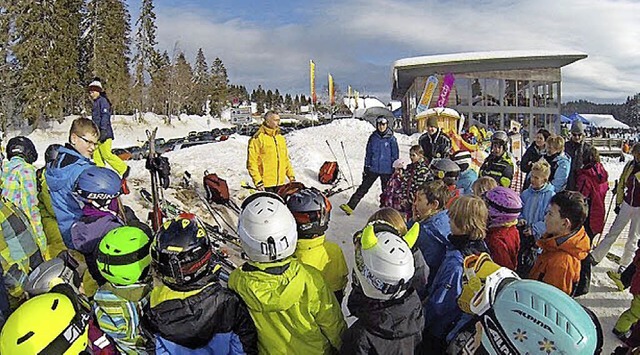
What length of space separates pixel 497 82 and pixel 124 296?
30.7 meters

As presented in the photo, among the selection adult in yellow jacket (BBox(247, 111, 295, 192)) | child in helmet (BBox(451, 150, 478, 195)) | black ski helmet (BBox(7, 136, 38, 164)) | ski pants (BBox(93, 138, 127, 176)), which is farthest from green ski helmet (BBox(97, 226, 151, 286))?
child in helmet (BBox(451, 150, 478, 195))

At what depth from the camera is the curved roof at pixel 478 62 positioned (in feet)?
94.3

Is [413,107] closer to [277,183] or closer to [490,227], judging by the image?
[277,183]

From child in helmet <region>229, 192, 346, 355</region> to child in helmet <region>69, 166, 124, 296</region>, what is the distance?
1.30 m

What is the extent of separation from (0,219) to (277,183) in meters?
4.43

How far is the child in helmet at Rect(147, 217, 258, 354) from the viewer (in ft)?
7.93

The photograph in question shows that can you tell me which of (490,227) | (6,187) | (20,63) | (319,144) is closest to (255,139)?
(6,187)

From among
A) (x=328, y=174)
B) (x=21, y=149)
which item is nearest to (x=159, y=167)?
(x=21, y=149)

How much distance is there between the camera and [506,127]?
30078 mm

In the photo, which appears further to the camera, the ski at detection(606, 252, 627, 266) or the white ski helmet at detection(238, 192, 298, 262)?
the ski at detection(606, 252, 627, 266)

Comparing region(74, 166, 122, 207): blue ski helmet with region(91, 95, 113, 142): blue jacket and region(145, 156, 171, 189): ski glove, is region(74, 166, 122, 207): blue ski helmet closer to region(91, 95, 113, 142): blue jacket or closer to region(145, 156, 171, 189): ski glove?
region(145, 156, 171, 189): ski glove

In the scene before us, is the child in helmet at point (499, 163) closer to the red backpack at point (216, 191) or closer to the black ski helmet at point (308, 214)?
the black ski helmet at point (308, 214)

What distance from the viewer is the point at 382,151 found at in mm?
8508

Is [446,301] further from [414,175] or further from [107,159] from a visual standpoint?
[107,159]
